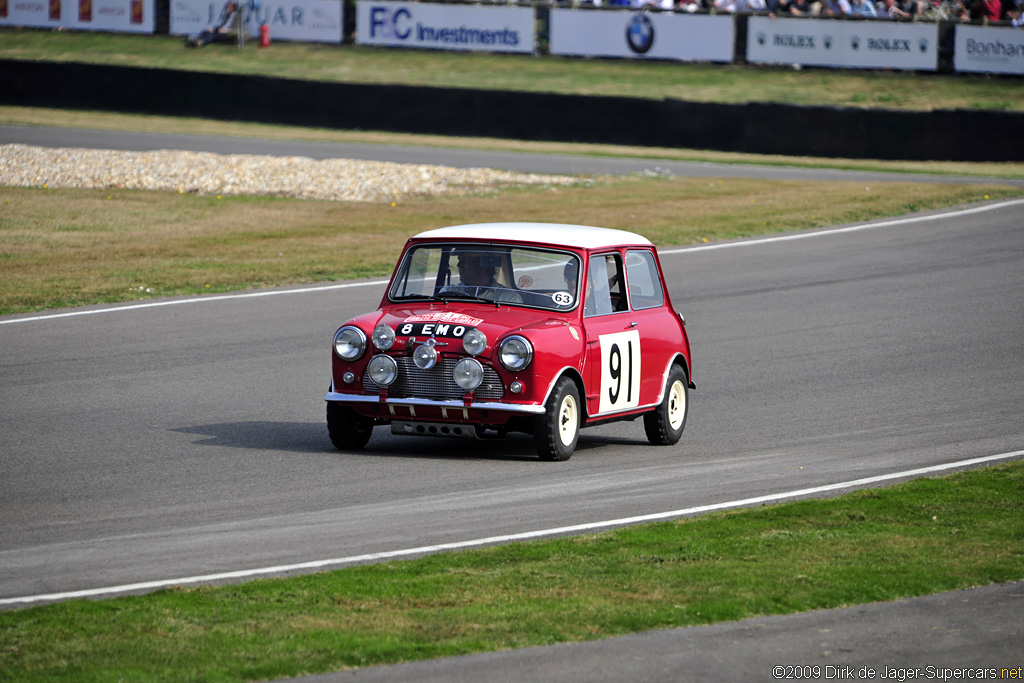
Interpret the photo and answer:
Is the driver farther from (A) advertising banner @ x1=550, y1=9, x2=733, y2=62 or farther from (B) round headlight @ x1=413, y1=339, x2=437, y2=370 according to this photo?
(A) advertising banner @ x1=550, y1=9, x2=733, y2=62

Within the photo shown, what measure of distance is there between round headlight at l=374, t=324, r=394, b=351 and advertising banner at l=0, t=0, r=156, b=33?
37189 millimetres

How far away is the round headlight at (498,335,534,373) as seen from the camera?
29.2 ft

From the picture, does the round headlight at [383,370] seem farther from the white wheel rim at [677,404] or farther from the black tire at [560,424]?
the white wheel rim at [677,404]

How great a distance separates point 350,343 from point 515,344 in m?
1.22

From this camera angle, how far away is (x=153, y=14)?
142 ft

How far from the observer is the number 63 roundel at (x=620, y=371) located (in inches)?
382

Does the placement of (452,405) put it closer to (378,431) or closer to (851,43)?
(378,431)

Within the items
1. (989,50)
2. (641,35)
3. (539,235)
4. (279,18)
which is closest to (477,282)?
(539,235)

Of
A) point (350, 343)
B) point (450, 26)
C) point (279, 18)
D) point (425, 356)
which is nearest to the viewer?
point (425, 356)

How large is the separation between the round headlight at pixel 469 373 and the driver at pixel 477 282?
823 millimetres

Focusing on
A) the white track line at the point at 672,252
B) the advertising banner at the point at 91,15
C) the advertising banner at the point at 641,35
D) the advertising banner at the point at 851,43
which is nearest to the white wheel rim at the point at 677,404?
the white track line at the point at 672,252

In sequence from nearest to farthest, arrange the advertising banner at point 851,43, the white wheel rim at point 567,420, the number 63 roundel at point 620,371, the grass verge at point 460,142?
the white wheel rim at point 567,420 < the number 63 roundel at point 620,371 < the grass verge at point 460,142 < the advertising banner at point 851,43

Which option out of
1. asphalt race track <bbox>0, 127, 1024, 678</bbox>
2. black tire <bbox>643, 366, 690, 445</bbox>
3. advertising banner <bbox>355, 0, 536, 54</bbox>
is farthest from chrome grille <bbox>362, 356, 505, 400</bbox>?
advertising banner <bbox>355, 0, 536, 54</bbox>

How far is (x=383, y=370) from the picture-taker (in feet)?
30.1
